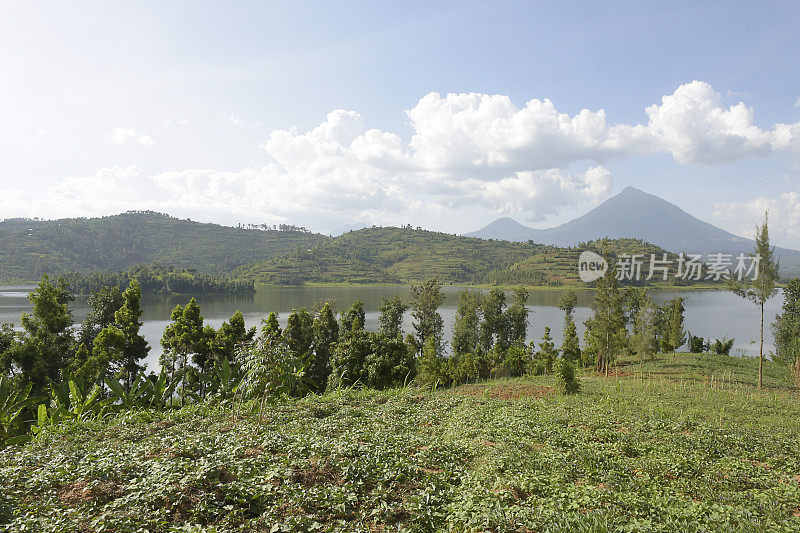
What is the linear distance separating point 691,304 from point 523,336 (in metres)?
62.1

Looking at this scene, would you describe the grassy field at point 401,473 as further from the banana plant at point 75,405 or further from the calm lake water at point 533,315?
the calm lake water at point 533,315

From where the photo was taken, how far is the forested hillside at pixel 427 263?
12825 cm

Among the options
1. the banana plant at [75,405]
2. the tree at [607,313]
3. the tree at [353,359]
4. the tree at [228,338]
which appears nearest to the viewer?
the banana plant at [75,405]

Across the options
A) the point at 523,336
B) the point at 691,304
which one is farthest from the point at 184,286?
the point at 691,304

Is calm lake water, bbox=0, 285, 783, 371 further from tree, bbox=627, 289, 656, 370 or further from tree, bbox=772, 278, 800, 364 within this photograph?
tree, bbox=627, 289, 656, 370

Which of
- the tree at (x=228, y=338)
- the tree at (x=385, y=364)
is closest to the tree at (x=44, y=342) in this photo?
the tree at (x=228, y=338)

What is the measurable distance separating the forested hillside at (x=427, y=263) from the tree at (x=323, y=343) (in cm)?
10119

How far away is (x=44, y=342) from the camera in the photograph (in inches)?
563

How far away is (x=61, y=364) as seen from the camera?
48.3ft

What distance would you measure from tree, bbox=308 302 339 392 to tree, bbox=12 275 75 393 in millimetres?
11102

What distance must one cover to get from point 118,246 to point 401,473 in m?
195

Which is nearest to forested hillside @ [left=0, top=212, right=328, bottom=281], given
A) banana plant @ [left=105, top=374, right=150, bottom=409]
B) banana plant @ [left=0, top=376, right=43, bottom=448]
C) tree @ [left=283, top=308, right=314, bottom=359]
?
tree @ [left=283, top=308, right=314, bottom=359]

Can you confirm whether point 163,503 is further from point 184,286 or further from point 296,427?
point 184,286

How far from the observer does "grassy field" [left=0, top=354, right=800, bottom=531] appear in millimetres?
4105
